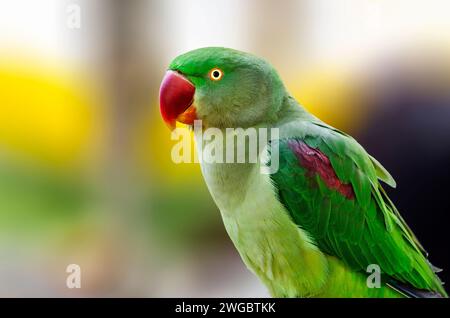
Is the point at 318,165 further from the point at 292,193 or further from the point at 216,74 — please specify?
the point at 216,74

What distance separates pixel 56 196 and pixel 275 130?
110 centimetres

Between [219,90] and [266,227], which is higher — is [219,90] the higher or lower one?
the higher one

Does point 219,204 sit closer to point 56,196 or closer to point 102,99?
point 102,99

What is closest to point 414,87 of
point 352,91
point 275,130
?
point 352,91

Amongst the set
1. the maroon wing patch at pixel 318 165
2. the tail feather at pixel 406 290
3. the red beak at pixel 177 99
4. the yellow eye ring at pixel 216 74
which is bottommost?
the tail feather at pixel 406 290

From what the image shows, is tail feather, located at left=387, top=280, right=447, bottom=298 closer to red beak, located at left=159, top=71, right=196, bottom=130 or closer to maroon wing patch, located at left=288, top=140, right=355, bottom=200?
maroon wing patch, located at left=288, top=140, right=355, bottom=200

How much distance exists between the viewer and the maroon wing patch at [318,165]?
896 millimetres

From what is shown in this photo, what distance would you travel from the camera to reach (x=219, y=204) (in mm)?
953

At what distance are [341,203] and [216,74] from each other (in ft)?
1.03

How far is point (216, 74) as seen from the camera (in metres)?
0.92

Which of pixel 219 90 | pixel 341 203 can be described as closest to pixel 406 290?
pixel 341 203

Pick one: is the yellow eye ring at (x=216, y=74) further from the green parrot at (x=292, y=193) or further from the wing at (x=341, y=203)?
the wing at (x=341, y=203)

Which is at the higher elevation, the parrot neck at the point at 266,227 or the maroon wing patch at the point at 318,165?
the maroon wing patch at the point at 318,165

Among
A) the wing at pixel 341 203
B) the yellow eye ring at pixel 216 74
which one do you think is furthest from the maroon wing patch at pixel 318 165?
the yellow eye ring at pixel 216 74
